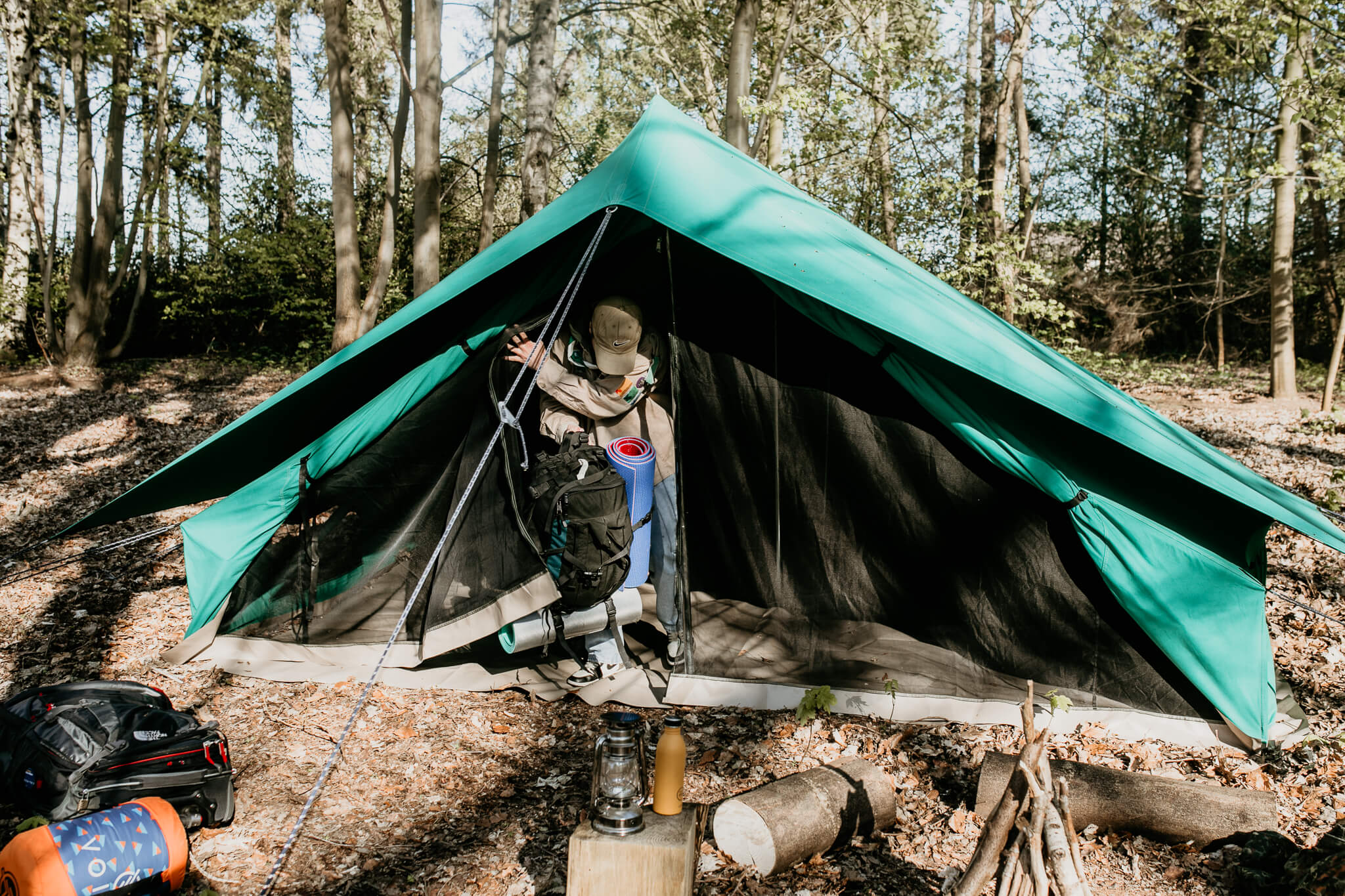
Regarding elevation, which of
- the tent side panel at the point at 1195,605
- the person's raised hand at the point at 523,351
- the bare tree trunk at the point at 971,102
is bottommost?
the tent side panel at the point at 1195,605

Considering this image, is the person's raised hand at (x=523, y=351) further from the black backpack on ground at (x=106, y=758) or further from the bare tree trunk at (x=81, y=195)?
the bare tree trunk at (x=81, y=195)

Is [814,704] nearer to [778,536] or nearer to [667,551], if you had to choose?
[778,536]

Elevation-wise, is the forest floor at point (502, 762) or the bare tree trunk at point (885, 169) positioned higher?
the bare tree trunk at point (885, 169)

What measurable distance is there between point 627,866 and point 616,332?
6.52ft

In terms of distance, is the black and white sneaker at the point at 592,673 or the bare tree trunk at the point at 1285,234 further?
the bare tree trunk at the point at 1285,234

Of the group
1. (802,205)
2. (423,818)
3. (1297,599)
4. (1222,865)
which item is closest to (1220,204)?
(1297,599)

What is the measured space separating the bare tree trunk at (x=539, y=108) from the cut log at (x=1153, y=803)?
6.86 metres

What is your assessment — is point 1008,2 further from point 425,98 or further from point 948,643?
point 948,643

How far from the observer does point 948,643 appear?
3.30 m

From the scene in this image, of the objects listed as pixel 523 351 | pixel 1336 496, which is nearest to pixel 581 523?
pixel 523 351

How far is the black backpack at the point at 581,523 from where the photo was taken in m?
3.17

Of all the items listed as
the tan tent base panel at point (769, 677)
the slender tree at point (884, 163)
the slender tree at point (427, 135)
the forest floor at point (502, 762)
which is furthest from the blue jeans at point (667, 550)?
the slender tree at point (884, 163)

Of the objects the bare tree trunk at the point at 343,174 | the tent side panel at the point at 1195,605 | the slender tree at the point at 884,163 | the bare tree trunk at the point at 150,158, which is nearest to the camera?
the tent side panel at the point at 1195,605

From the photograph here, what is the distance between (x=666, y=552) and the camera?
351 cm
